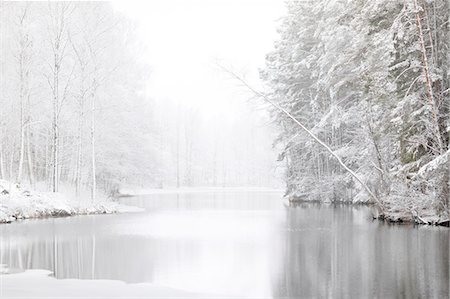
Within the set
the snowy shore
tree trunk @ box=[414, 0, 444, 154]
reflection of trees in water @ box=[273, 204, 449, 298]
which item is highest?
tree trunk @ box=[414, 0, 444, 154]

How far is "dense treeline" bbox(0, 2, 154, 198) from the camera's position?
1121 inches

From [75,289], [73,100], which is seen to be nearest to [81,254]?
[75,289]

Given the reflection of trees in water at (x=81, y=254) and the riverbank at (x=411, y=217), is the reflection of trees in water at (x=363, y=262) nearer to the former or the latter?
the riverbank at (x=411, y=217)

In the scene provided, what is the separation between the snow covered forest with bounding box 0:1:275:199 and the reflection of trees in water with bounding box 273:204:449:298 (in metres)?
15.8

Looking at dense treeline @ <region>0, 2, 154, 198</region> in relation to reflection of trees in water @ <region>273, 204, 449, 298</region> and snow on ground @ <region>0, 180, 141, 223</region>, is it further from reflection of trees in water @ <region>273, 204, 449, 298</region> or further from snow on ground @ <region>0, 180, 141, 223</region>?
reflection of trees in water @ <region>273, 204, 449, 298</region>

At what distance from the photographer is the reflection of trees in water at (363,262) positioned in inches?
345

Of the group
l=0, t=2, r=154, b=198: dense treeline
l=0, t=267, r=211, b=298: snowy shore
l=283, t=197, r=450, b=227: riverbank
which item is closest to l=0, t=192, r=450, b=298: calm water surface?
l=0, t=267, r=211, b=298: snowy shore

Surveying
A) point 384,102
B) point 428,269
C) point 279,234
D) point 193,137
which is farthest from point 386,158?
point 193,137

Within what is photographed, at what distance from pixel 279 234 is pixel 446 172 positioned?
17.8 ft

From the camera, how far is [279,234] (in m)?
16.9

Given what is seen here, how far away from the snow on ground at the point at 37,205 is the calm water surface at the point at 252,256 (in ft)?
11.0

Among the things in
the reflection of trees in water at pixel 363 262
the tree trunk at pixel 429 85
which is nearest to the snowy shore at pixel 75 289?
the reflection of trees in water at pixel 363 262

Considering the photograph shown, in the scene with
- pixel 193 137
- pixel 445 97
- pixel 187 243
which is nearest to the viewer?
pixel 187 243

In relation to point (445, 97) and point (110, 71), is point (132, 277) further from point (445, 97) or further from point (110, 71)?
point (110, 71)
